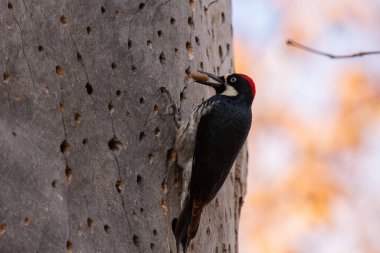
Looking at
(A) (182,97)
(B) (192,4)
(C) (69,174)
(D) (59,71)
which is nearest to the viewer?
(C) (69,174)

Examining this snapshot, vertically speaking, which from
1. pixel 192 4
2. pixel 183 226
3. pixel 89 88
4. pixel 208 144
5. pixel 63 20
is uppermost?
pixel 63 20

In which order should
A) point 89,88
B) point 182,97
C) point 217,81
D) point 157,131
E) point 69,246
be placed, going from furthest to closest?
point 217,81 < point 182,97 < point 157,131 < point 89,88 < point 69,246

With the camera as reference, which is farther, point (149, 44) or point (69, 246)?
point (149, 44)

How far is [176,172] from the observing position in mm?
3932

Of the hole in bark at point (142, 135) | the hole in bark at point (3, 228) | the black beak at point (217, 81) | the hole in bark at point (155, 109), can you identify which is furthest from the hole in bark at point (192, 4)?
the hole in bark at point (3, 228)

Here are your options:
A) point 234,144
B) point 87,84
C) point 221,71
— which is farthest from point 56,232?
point 221,71

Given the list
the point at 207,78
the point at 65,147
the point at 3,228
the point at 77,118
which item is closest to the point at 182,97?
the point at 207,78

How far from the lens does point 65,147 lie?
10.8ft

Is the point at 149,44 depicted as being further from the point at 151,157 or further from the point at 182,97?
the point at 151,157

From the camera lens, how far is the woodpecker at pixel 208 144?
3785 mm

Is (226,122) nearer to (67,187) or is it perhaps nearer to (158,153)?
(158,153)

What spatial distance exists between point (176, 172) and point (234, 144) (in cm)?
41

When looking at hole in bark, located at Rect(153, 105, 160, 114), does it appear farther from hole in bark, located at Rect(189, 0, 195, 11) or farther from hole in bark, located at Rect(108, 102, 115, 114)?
hole in bark, located at Rect(189, 0, 195, 11)

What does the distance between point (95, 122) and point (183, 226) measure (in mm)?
664
